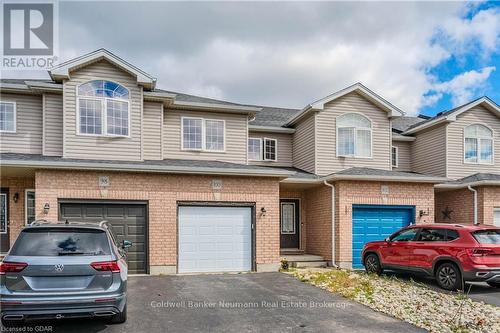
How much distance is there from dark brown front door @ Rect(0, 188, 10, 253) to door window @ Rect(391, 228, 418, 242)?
12749mm

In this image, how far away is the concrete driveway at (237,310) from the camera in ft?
21.8

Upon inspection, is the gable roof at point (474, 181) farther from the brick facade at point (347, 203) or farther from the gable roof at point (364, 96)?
the gable roof at point (364, 96)

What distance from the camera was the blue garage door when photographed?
14.6 metres

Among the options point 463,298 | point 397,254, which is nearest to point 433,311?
point 463,298

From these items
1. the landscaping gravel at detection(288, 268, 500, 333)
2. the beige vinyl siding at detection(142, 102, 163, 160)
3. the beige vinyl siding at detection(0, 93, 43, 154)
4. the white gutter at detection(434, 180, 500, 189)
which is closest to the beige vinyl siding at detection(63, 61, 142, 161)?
the beige vinyl siding at detection(142, 102, 163, 160)

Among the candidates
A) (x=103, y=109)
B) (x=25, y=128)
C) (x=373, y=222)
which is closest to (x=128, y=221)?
(x=103, y=109)

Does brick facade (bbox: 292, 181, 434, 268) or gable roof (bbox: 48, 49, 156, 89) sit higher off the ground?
gable roof (bbox: 48, 49, 156, 89)

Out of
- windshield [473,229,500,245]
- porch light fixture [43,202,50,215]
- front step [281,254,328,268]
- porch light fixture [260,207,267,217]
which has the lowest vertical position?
front step [281,254,328,268]

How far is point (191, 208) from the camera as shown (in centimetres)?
1278

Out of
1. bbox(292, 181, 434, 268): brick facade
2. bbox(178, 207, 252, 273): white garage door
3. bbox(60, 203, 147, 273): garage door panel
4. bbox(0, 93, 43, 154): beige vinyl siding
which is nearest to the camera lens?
bbox(60, 203, 147, 273): garage door panel

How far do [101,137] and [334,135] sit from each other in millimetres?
9011

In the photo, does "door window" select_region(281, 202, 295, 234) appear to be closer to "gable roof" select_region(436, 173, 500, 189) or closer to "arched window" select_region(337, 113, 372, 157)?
"arched window" select_region(337, 113, 372, 157)

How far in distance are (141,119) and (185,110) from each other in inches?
77.7

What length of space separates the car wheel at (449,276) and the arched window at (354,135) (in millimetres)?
6991
